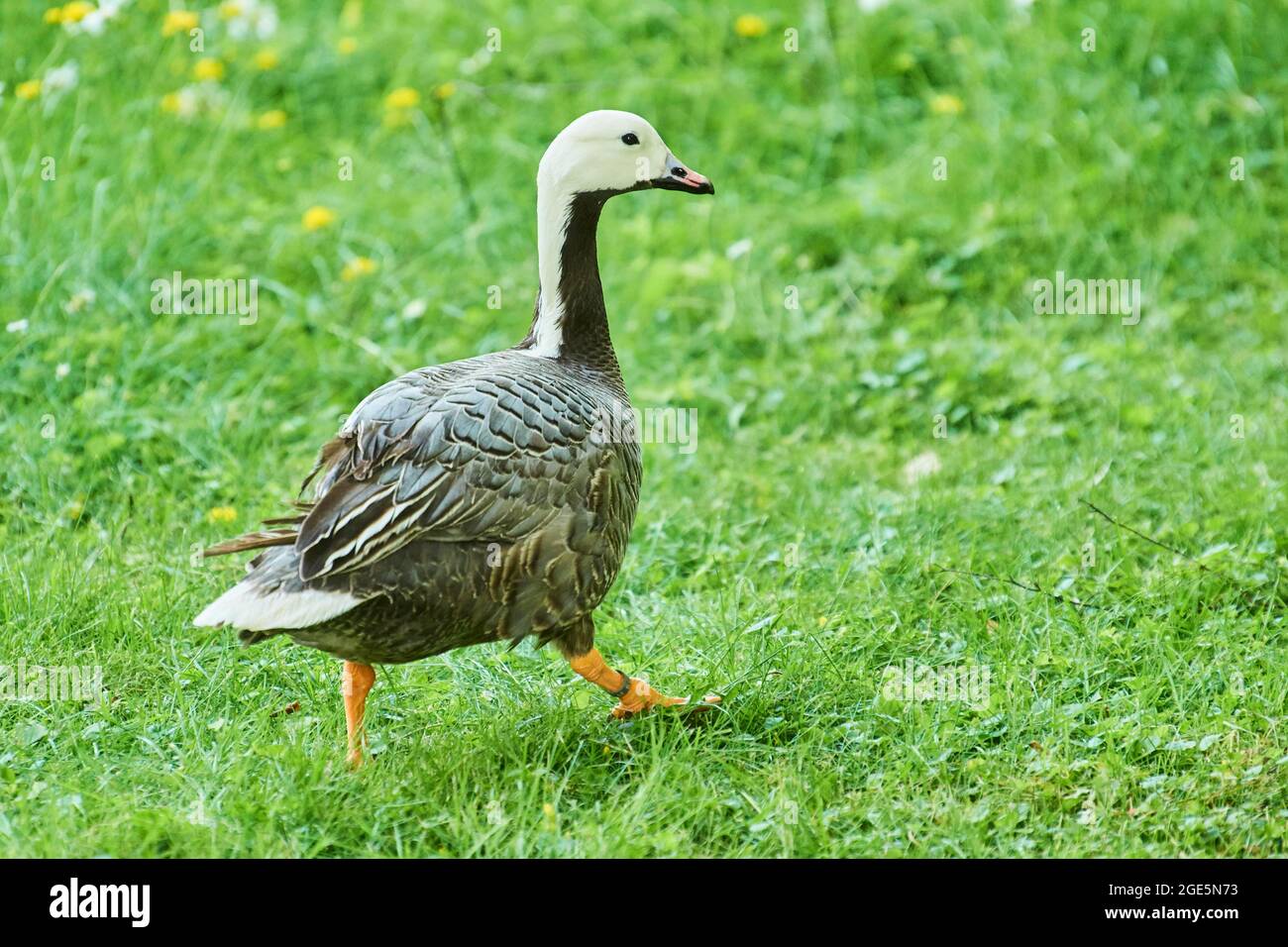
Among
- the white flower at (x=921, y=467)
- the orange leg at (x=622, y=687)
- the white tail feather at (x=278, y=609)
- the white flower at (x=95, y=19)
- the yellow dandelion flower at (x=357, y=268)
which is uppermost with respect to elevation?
the white flower at (x=95, y=19)

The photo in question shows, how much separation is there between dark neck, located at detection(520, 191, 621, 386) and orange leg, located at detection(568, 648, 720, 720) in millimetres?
812

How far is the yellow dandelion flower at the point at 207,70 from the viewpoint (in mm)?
7277

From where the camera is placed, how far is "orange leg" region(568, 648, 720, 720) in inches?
161

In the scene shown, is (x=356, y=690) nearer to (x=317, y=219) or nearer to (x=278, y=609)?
(x=278, y=609)

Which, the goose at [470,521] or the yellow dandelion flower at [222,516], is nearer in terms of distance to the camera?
the goose at [470,521]

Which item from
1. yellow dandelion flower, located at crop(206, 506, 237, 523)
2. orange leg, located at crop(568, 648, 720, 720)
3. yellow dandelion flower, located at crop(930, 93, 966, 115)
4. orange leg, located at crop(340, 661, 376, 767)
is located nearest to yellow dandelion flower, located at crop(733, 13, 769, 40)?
yellow dandelion flower, located at crop(930, 93, 966, 115)

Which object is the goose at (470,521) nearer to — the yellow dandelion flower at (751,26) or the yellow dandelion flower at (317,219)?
the yellow dandelion flower at (317,219)

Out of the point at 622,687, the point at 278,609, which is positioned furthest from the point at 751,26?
the point at 278,609

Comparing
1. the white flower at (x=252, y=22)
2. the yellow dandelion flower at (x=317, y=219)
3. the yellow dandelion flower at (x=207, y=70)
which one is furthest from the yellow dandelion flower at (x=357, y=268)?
the white flower at (x=252, y=22)

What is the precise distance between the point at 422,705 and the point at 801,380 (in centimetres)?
253

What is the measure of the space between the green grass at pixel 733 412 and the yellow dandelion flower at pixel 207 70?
0.11m

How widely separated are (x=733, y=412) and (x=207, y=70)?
313 centimetres

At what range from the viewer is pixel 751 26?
8094mm

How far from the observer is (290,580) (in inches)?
142
